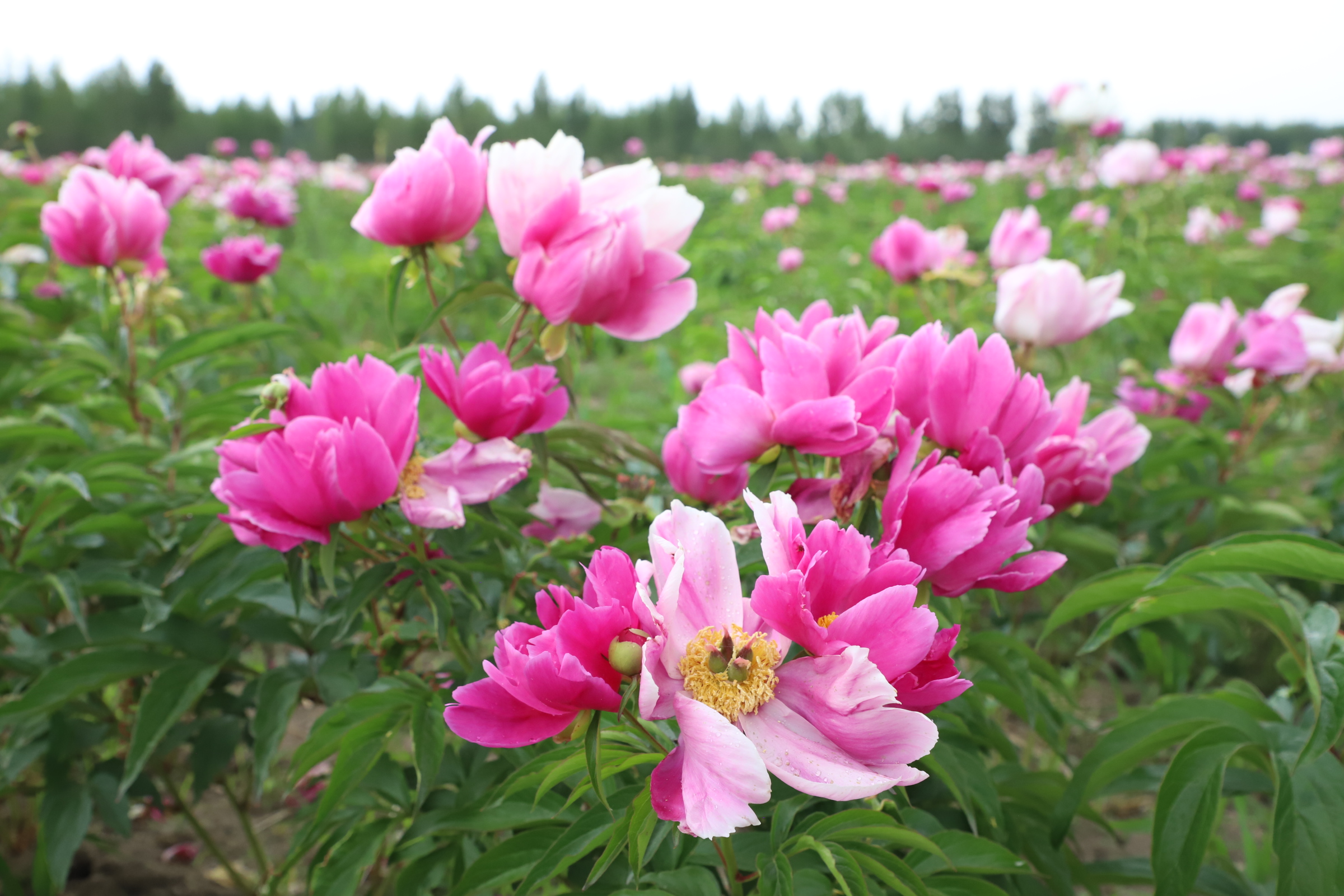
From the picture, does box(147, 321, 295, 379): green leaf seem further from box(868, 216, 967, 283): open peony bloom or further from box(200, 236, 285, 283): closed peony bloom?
box(868, 216, 967, 283): open peony bloom

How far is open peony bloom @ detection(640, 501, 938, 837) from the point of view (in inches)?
19.5

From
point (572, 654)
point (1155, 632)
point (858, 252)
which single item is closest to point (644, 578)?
point (572, 654)

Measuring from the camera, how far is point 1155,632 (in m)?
1.43

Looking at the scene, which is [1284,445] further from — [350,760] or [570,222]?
[350,760]

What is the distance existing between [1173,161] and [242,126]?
3048 cm

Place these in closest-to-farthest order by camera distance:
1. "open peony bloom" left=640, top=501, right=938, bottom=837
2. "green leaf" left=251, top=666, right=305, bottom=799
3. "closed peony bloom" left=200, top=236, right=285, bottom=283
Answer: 1. "open peony bloom" left=640, top=501, right=938, bottom=837
2. "green leaf" left=251, top=666, right=305, bottom=799
3. "closed peony bloom" left=200, top=236, right=285, bottom=283

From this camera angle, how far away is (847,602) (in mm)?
551

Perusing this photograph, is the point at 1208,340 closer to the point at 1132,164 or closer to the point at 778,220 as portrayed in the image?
the point at 1132,164

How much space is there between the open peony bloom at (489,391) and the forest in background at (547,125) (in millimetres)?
20566

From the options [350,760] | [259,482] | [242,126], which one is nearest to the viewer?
[259,482]

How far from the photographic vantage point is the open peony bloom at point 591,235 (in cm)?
85

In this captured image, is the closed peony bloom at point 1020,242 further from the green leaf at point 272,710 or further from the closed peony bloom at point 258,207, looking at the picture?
the closed peony bloom at point 258,207

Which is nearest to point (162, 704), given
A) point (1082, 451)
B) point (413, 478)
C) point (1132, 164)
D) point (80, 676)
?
point (80, 676)

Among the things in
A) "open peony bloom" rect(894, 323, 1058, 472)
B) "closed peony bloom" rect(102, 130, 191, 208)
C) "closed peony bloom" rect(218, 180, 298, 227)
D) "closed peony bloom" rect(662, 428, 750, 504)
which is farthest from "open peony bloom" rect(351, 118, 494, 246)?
"closed peony bloom" rect(218, 180, 298, 227)
